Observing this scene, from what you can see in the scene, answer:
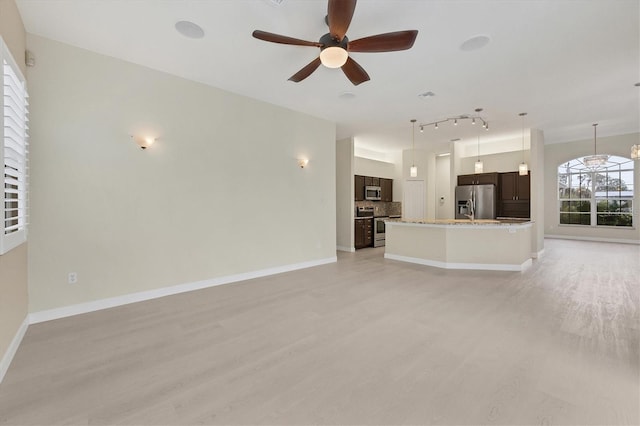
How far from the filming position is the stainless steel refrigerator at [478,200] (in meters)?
8.52

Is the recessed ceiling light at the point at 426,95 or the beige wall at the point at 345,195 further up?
the recessed ceiling light at the point at 426,95

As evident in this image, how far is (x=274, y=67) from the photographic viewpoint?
380cm

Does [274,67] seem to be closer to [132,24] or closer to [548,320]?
[132,24]

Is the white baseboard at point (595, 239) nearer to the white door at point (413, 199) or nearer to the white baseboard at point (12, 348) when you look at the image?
the white door at point (413, 199)

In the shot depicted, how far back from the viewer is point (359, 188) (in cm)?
830

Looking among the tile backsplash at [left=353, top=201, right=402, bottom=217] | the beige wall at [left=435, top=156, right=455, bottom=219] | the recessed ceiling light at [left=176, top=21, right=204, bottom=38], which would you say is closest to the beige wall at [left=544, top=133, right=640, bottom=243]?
the beige wall at [left=435, top=156, right=455, bottom=219]

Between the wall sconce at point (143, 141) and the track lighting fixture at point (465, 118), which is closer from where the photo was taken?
the wall sconce at point (143, 141)

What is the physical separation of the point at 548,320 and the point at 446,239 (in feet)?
8.68

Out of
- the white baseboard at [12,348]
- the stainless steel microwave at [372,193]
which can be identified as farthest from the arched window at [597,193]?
the white baseboard at [12,348]

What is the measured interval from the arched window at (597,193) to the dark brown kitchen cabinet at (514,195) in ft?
5.58

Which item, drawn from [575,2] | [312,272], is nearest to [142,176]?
[312,272]

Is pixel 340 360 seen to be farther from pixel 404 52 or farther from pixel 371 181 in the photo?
pixel 371 181

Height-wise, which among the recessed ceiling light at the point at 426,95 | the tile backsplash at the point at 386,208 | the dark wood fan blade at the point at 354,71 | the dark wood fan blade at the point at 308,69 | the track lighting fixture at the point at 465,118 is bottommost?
the tile backsplash at the point at 386,208

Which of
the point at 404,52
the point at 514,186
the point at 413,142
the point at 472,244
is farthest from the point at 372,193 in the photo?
the point at 404,52
